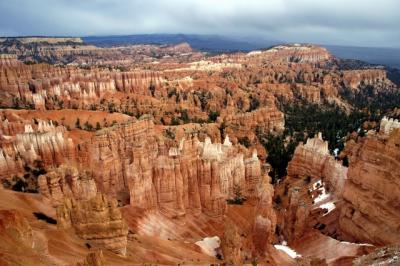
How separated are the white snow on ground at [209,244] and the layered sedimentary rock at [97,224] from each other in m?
8.92

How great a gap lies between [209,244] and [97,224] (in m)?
11.4

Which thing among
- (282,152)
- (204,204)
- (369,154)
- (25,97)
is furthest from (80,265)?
(25,97)

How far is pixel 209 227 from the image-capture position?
3469 centimetres

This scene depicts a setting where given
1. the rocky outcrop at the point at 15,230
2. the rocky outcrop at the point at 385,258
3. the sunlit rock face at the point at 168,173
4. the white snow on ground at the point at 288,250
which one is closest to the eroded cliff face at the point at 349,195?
the white snow on ground at the point at 288,250

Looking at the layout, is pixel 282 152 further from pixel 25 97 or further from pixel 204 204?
pixel 25 97

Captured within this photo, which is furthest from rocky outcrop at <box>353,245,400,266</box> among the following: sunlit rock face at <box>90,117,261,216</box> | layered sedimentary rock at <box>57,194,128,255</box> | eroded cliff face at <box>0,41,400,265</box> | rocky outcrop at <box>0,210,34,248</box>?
sunlit rock face at <box>90,117,261,216</box>

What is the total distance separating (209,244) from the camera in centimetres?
3058

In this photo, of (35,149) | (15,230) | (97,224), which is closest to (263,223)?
(97,224)

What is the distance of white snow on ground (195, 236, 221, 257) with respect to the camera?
29348mm

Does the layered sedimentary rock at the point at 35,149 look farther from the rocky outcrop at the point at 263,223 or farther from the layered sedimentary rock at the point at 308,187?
the layered sedimentary rock at the point at 308,187

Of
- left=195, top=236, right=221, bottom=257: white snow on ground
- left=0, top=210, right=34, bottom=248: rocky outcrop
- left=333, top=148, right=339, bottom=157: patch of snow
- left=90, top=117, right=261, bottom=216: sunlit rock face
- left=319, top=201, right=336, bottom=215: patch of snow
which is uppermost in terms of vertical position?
left=0, top=210, right=34, bottom=248: rocky outcrop

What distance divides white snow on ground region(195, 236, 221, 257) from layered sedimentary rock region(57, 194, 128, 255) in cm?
892

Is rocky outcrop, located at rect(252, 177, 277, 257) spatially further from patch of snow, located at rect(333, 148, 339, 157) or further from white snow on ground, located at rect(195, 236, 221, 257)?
patch of snow, located at rect(333, 148, 339, 157)

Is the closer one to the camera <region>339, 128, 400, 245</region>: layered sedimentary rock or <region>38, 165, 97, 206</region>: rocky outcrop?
<region>339, 128, 400, 245</region>: layered sedimentary rock
